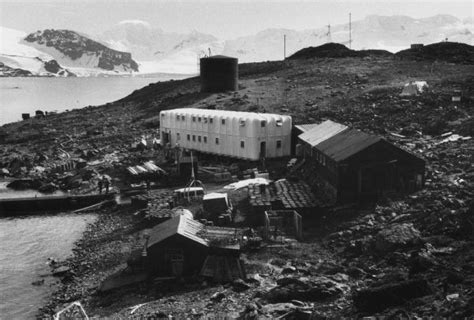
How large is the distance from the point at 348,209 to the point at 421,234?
5315 mm

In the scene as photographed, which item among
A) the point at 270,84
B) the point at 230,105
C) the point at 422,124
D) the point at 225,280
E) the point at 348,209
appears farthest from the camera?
the point at 270,84

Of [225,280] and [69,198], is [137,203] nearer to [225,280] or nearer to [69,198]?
[69,198]

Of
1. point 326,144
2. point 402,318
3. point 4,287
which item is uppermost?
point 326,144

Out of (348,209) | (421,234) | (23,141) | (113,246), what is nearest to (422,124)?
(348,209)

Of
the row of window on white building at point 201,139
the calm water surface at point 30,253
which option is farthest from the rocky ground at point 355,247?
the row of window on white building at point 201,139

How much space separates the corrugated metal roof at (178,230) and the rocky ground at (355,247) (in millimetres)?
1816

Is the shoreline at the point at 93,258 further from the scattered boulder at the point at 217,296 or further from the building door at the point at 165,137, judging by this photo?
the building door at the point at 165,137

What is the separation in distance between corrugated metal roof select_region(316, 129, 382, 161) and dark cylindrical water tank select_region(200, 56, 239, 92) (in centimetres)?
3381

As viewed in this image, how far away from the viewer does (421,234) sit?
22.2m

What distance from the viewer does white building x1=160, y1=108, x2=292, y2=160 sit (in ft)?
131

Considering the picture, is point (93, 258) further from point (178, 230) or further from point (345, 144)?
point (345, 144)

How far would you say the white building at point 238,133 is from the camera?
3988cm

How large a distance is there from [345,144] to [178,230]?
11.2 metres

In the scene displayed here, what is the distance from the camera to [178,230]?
22.8 meters
